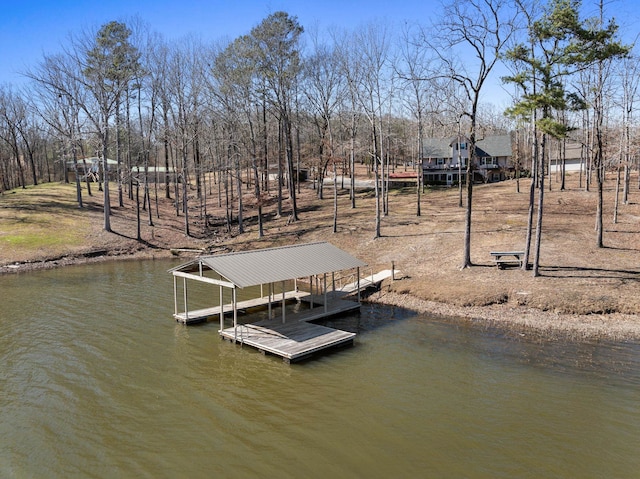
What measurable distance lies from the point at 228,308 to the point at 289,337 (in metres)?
5.21

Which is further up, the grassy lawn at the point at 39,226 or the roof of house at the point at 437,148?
the roof of house at the point at 437,148

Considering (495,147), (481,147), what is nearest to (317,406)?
(495,147)

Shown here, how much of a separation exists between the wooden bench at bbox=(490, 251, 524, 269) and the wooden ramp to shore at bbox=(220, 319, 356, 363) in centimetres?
1018

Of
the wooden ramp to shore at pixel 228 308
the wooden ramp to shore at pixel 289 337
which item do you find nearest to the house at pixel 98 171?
the wooden ramp to shore at pixel 228 308

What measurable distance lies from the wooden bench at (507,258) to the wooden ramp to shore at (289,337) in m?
10.2

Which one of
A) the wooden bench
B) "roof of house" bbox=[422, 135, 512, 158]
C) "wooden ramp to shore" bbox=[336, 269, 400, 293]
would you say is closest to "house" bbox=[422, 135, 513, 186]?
"roof of house" bbox=[422, 135, 512, 158]

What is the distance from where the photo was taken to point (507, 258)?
24.4 meters

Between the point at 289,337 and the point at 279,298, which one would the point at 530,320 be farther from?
the point at 279,298

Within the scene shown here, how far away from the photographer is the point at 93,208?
143 ft

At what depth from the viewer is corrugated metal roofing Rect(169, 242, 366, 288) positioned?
17.8 m

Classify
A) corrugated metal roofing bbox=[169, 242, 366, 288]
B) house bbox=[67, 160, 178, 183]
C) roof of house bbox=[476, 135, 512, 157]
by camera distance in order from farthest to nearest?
roof of house bbox=[476, 135, 512, 157]
house bbox=[67, 160, 178, 183]
corrugated metal roofing bbox=[169, 242, 366, 288]

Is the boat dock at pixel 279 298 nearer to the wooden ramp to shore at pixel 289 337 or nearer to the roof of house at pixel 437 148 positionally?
the wooden ramp to shore at pixel 289 337

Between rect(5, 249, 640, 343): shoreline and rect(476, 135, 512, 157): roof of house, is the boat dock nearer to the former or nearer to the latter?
rect(5, 249, 640, 343): shoreline

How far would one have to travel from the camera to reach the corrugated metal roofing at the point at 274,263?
701 inches
